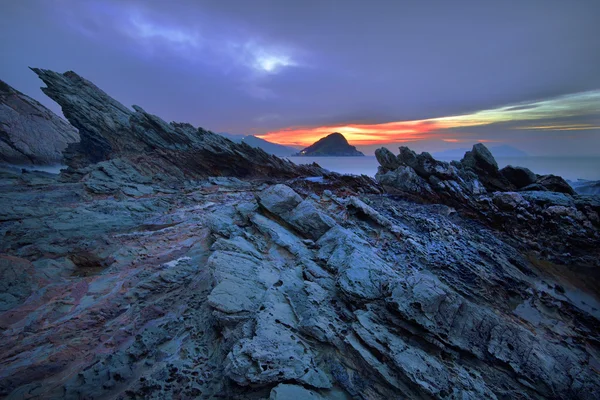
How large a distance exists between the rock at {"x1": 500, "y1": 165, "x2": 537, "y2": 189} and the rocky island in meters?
7.86

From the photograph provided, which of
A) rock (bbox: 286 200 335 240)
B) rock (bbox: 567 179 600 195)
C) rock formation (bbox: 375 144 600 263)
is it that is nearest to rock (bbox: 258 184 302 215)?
rock (bbox: 286 200 335 240)

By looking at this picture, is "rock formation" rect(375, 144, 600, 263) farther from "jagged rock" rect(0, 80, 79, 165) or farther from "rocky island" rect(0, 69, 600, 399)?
"jagged rock" rect(0, 80, 79, 165)

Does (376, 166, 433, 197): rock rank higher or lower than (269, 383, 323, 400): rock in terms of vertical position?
lower

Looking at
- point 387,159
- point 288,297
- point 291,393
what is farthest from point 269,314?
point 387,159

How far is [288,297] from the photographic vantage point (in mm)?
8773

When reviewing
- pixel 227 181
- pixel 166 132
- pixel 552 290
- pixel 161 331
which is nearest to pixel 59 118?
pixel 166 132

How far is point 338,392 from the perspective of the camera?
587 centimetres

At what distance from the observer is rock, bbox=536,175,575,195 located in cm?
2831

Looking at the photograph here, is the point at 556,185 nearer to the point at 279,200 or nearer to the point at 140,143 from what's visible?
the point at 279,200

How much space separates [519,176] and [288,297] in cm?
3655

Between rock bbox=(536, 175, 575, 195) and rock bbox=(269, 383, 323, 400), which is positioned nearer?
rock bbox=(269, 383, 323, 400)

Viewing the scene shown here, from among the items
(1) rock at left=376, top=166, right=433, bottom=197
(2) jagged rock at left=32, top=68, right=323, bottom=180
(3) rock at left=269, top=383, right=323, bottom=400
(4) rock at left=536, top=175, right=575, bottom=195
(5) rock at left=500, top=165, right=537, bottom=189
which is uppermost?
(2) jagged rock at left=32, top=68, right=323, bottom=180

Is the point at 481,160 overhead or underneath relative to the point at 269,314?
underneath

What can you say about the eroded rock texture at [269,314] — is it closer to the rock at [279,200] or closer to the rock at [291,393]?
the rock at [291,393]
